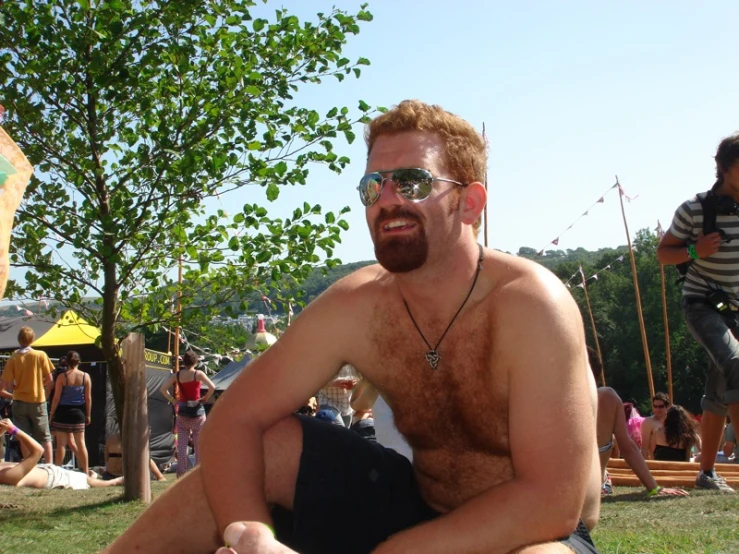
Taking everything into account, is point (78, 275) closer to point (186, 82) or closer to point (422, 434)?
point (186, 82)

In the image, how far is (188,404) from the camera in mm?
11125

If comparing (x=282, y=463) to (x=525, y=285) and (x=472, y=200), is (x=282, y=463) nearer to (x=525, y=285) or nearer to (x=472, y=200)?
(x=525, y=285)

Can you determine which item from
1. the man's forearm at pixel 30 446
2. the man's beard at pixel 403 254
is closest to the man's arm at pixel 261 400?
the man's beard at pixel 403 254

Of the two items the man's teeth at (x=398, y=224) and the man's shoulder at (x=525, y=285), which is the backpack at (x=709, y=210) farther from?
the man's teeth at (x=398, y=224)

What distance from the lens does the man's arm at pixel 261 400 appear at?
229 cm

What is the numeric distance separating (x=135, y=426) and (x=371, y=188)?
5.44 meters

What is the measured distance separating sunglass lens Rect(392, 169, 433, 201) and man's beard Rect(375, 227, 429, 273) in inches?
5.3

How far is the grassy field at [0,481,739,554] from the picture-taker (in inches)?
150

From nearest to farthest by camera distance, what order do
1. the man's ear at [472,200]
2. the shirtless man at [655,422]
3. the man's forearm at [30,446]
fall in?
the man's ear at [472,200] < the man's forearm at [30,446] < the shirtless man at [655,422]

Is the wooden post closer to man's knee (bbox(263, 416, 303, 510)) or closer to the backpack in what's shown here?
the backpack

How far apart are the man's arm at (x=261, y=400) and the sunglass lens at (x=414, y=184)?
388mm

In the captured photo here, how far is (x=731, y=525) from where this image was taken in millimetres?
4176

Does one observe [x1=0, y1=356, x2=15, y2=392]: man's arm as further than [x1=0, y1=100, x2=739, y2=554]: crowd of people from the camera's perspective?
Yes

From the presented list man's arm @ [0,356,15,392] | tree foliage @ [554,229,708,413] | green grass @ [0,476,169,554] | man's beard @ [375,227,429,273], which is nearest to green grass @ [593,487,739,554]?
man's beard @ [375,227,429,273]
